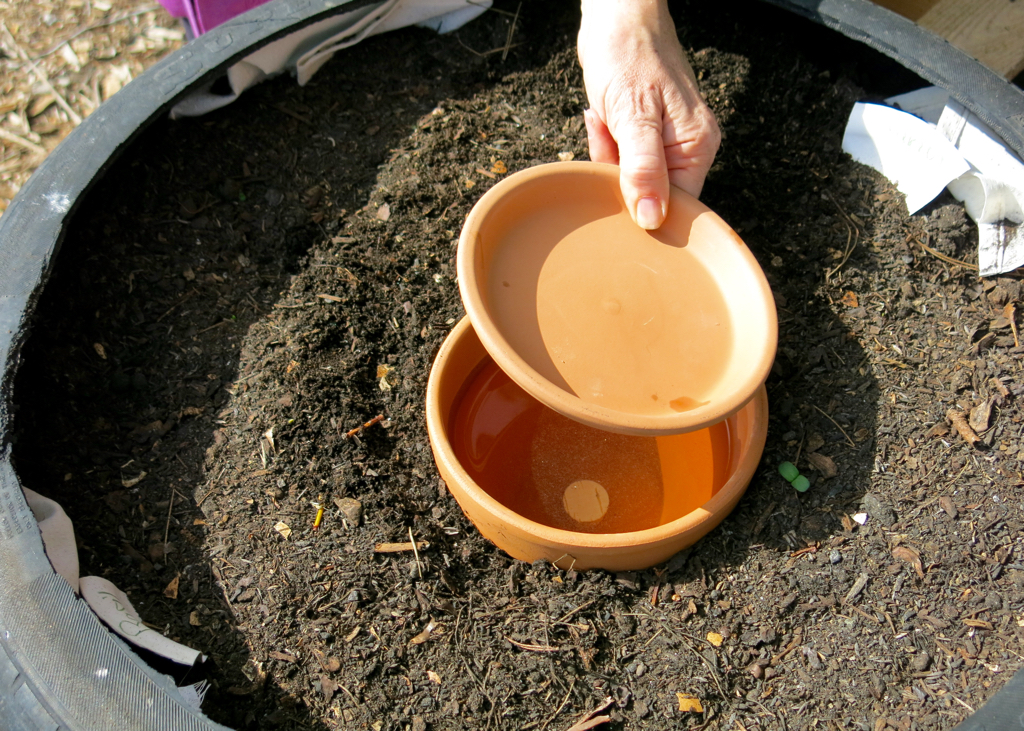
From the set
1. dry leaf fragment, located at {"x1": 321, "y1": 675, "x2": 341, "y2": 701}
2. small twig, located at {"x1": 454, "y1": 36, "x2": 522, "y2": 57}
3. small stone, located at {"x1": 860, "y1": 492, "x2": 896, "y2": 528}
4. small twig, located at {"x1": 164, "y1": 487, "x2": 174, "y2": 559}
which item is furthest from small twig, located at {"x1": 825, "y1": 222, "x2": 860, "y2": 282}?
small twig, located at {"x1": 164, "y1": 487, "x2": 174, "y2": 559}

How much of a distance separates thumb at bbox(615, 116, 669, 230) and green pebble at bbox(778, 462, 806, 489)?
673 mm

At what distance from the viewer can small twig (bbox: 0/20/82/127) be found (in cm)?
274

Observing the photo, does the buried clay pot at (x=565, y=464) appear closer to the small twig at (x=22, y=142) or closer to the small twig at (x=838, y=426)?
the small twig at (x=838, y=426)

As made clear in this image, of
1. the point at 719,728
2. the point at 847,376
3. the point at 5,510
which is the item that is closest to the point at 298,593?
the point at 5,510

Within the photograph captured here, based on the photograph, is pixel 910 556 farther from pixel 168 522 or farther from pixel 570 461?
pixel 168 522

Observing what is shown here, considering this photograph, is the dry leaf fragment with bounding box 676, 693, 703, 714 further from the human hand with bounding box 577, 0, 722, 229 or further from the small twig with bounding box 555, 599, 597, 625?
the human hand with bounding box 577, 0, 722, 229

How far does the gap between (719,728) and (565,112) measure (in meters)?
1.73

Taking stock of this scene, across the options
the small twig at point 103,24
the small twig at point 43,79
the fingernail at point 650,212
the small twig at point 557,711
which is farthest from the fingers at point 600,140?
the small twig at point 103,24

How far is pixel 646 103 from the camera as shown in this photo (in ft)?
5.26

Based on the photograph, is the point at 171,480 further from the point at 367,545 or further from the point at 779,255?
the point at 779,255

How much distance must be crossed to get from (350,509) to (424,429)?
29 centimetres

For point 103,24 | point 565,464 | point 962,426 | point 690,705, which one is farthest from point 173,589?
point 103,24

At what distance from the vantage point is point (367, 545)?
161 centimetres

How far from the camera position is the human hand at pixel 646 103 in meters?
1.54
